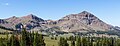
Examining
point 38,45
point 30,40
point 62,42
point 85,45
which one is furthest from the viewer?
point 85,45

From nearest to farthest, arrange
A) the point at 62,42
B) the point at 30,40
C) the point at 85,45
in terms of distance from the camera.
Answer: the point at 30,40, the point at 62,42, the point at 85,45

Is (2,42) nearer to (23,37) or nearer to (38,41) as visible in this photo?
(23,37)

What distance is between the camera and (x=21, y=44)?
125 m

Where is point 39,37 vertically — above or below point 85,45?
above

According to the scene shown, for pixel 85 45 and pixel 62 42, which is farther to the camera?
pixel 85 45

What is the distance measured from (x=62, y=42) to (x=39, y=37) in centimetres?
4466

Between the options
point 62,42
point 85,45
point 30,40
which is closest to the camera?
point 30,40

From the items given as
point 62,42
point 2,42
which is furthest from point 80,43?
point 2,42

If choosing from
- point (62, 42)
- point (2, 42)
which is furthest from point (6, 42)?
point (62, 42)

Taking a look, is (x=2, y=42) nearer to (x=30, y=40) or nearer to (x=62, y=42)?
(x=30, y=40)

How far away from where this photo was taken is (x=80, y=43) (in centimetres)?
18688

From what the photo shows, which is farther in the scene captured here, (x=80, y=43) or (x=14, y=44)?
(x=80, y=43)

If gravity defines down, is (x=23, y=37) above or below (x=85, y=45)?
above

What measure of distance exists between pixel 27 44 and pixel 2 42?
12827mm
